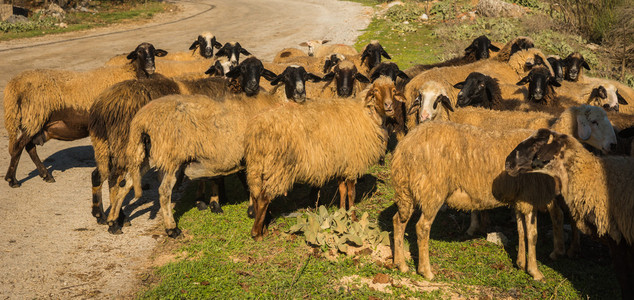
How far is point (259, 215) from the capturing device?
7.39 metres

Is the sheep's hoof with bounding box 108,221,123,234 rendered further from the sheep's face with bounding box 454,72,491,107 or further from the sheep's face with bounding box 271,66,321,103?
the sheep's face with bounding box 454,72,491,107

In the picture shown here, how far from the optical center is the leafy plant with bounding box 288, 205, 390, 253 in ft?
23.0

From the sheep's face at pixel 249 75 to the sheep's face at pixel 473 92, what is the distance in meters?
3.63

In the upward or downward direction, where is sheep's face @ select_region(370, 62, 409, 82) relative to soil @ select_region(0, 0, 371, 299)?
upward

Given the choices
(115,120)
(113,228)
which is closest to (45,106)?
(115,120)

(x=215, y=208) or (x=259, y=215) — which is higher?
(x=259, y=215)

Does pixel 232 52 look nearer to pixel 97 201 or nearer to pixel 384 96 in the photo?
pixel 97 201

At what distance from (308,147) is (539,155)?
3.03m

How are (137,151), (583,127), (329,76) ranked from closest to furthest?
(583,127) < (137,151) < (329,76)

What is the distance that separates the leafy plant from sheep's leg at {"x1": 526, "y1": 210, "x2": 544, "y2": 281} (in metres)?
1.81

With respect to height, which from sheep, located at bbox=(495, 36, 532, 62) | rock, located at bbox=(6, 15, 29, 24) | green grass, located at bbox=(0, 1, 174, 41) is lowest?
green grass, located at bbox=(0, 1, 174, 41)

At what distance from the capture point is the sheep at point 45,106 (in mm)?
9430

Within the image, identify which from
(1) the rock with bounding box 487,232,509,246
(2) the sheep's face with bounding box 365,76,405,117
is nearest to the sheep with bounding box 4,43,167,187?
(2) the sheep's face with bounding box 365,76,405,117

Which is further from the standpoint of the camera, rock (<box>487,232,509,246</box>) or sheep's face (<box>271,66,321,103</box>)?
sheep's face (<box>271,66,321,103</box>)
